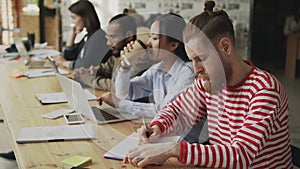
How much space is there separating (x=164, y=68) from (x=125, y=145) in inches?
21.5

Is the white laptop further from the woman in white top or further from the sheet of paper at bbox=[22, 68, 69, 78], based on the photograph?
the sheet of paper at bbox=[22, 68, 69, 78]

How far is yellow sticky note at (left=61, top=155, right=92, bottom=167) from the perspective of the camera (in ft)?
4.75

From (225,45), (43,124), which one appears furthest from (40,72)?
(225,45)

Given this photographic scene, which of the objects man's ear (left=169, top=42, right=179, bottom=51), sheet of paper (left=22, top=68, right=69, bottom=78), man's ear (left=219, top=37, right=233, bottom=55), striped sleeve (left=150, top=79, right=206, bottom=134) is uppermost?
man's ear (left=219, top=37, right=233, bottom=55)

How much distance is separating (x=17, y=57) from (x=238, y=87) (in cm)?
267

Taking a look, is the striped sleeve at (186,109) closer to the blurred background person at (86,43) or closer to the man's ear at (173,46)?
the man's ear at (173,46)

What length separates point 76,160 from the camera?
1.47 m

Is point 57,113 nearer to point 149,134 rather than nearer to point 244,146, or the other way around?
point 149,134

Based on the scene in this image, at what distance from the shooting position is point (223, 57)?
1.54 metres

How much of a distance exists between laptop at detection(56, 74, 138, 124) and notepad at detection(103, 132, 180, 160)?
0.21 meters

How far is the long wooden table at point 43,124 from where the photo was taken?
147 cm

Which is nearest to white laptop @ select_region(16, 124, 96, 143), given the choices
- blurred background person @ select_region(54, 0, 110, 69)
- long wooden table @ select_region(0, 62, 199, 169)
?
long wooden table @ select_region(0, 62, 199, 169)

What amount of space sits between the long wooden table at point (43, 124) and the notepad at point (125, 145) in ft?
0.08

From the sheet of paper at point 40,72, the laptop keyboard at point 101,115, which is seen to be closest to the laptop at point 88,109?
the laptop keyboard at point 101,115
